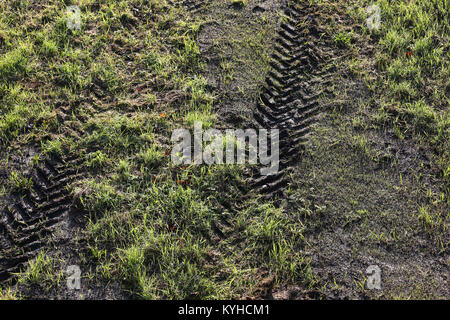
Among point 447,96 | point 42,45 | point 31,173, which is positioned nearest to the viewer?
point 31,173

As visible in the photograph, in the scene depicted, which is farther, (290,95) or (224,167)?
(290,95)

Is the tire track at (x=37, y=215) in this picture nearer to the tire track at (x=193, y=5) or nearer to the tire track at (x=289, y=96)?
the tire track at (x=289, y=96)

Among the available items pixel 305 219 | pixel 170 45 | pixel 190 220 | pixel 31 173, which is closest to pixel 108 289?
pixel 190 220

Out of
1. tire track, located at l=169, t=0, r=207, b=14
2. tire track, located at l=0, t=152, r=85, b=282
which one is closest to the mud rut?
tire track, located at l=0, t=152, r=85, b=282

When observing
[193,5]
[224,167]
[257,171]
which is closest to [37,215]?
[224,167]

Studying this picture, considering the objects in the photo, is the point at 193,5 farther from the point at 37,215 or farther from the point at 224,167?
the point at 37,215

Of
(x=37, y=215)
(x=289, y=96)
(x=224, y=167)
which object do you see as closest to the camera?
(x=37, y=215)

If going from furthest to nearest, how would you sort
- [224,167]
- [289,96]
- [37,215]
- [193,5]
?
[193,5] < [289,96] < [224,167] < [37,215]

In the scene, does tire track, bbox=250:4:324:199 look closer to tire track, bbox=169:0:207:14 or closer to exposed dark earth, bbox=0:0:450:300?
exposed dark earth, bbox=0:0:450:300

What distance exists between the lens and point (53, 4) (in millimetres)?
5250

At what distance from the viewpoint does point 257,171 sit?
3.88m
